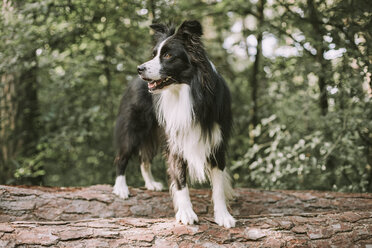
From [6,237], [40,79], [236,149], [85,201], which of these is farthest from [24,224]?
[236,149]

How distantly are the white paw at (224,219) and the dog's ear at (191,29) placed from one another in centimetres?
167

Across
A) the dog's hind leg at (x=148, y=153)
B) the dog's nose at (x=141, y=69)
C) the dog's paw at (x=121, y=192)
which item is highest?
the dog's nose at (x=141, y=69)

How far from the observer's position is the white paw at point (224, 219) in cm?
261

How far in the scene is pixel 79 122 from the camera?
462 centimetres

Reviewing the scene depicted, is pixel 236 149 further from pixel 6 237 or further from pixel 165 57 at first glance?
pixel 6 237

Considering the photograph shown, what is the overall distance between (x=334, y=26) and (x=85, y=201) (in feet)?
11.8

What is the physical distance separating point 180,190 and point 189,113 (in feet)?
2.48

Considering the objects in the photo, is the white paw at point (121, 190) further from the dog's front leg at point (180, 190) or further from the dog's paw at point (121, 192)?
the dog's front leg at point (180, 190)

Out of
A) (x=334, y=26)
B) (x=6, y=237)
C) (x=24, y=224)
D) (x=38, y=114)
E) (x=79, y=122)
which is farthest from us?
(x=38, y=114)

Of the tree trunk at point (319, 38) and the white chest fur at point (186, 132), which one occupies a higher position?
the tree trunk at point (319, 38)

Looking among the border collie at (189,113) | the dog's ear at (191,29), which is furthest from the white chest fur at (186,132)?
the dog's ear at (191,29)

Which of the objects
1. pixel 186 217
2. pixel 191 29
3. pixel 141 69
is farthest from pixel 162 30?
pixel 186 217

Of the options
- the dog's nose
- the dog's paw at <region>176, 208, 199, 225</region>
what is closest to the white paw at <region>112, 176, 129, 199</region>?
the dog's paw at <region>176, 208, 199, 225</region>

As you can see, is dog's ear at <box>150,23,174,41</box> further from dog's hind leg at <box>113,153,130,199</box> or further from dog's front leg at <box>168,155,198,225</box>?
dog's hind leg at <box>113,153,130,199</box>
